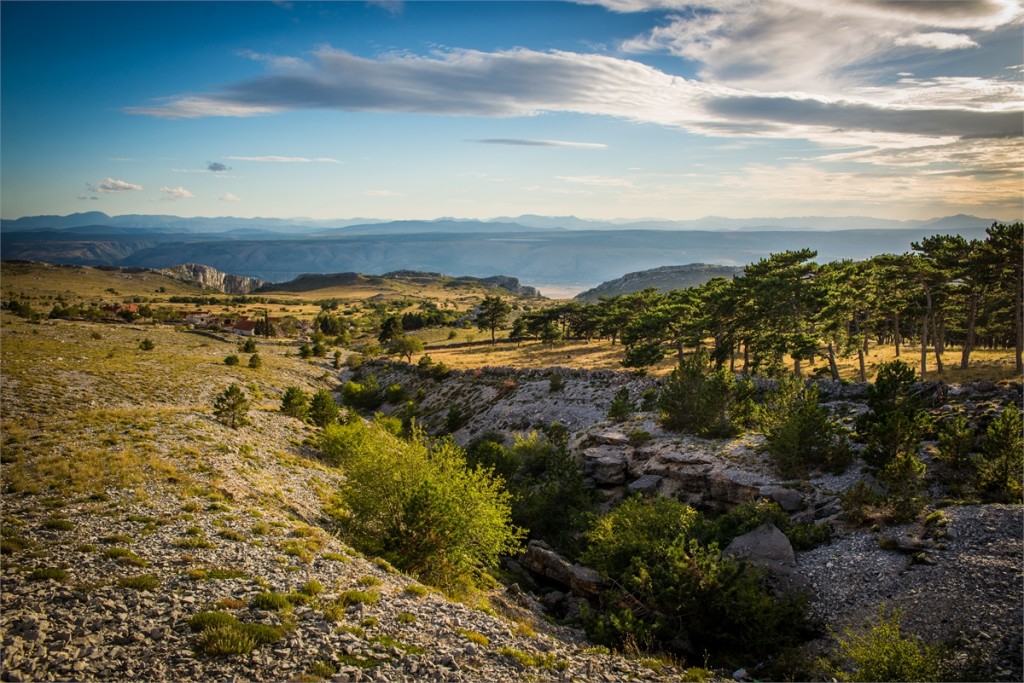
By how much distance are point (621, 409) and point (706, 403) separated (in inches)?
437

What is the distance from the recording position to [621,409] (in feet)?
→ 185

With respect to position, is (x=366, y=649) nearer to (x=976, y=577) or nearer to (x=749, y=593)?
(x=749, y=593)

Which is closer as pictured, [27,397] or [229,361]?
[27,397]

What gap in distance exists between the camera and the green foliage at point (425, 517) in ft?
95.1

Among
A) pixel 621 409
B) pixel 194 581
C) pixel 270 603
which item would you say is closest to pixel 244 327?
pixel 621 409

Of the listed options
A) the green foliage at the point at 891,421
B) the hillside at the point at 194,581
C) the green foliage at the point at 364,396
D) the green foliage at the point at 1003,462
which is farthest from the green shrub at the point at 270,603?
the green foliage at the point at 364,396

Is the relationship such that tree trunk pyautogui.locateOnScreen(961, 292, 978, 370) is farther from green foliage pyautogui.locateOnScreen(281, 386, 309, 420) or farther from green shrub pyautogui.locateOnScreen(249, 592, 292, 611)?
green foliage pyautogui.locateOnScreen(281, 386, 309, 420)

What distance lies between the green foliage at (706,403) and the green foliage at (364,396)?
184ft

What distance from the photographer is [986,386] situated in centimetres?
3988

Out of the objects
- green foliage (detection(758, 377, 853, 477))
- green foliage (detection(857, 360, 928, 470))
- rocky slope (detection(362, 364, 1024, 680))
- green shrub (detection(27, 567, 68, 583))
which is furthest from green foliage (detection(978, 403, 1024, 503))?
green shrub (detection(27, 567, 68, 583))

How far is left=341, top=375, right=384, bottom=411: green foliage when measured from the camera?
295ft

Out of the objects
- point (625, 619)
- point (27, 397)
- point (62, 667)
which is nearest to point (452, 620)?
point (625, 619)

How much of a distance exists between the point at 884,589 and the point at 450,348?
391ft

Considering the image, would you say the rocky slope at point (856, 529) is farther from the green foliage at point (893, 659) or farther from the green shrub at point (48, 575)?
the green shrub at point (48, 575)
